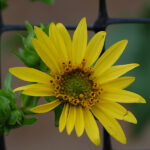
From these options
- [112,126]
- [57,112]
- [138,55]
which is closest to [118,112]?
[112,126]

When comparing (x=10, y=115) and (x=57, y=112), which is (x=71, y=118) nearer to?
(x=57, y=112)

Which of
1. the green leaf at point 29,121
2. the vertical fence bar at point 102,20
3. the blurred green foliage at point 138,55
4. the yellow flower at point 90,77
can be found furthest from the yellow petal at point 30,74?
the blurred green foliage at point 138,55

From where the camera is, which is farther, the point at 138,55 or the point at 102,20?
the point at 138,55

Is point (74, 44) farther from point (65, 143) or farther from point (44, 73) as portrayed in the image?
point (65, 143)

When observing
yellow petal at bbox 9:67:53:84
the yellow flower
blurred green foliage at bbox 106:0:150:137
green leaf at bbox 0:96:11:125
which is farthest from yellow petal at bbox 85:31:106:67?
blurred green foliage at bbox 106:0:150:137

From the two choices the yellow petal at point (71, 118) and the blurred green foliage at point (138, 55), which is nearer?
the yellow petal at point (71, 118)

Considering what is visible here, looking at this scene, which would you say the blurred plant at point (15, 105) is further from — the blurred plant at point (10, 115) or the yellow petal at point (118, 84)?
the yellow petal at point (118, 84)

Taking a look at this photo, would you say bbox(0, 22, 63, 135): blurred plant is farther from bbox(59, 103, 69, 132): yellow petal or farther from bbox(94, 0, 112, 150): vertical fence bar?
bbox(94, 0, 112, 150): vertical fence bar
